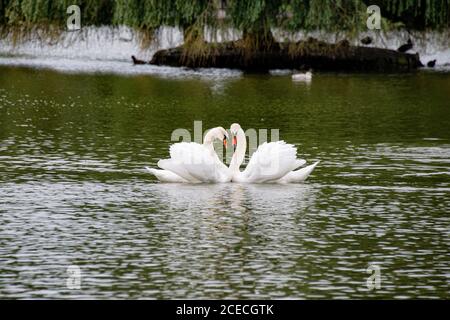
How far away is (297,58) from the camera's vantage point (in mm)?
42875

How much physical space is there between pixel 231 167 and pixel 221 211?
2.47 meters

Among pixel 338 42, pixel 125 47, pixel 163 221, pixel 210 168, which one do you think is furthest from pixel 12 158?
pixel 125 47

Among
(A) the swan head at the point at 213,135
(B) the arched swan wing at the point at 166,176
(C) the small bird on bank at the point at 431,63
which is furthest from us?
(C) the small bird on bank at the point at 431,63

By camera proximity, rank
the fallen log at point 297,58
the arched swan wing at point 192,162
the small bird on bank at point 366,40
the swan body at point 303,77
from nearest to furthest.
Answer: the arched swan wing at point 192,162 → the swan body at point 303,77 → the fallen log at point 297,58 → the small bird on bank at point 366,40

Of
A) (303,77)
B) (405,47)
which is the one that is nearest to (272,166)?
(303,77)

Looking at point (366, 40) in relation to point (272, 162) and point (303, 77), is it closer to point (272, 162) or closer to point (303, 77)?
point (303, 77)

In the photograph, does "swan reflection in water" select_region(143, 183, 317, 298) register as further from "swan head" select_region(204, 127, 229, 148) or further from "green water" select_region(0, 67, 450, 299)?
"swan head" select_region(204, 127, 229, 148)

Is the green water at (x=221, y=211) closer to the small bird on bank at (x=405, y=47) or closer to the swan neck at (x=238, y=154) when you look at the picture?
the swan neck at (x=238, y=154)

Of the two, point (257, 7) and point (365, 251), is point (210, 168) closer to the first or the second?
point (365, 251)

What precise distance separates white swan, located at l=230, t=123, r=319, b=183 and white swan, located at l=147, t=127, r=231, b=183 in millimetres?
238

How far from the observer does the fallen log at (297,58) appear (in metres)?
42.2

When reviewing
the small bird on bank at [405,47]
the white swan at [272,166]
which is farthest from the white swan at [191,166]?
the small bird on bank at [405,47]

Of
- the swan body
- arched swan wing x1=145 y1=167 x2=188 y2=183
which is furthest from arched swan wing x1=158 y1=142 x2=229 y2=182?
the swan body

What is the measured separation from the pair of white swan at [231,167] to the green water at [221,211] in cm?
19
